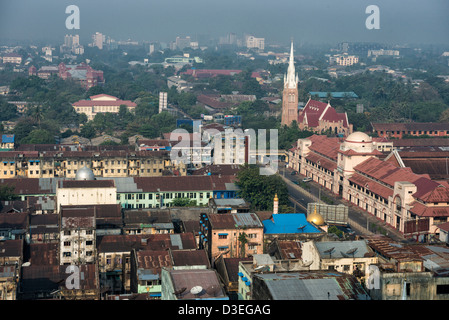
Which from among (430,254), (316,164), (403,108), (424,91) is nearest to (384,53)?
(424,91)

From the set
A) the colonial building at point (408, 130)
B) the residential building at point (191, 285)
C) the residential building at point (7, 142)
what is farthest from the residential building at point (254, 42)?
the residential building at point (191, 285)

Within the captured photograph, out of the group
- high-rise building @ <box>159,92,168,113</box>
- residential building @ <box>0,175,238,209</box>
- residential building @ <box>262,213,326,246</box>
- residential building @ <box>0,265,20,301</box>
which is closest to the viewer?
residential building @ <box>0,265,20,301</box>

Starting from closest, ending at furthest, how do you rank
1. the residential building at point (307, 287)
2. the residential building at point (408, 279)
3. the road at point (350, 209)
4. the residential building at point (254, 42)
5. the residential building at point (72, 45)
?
the residential building at point (307, 287), the residential building at point (408, 279), the road at point (350, 209), the residential building at point (72, 45), the residential building at point (254, 42)

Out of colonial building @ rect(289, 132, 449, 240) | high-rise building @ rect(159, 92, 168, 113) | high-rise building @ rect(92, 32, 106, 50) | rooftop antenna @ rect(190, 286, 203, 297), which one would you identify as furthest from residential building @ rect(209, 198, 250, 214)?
high-rise building @ rect(92, 32, 106, 50)

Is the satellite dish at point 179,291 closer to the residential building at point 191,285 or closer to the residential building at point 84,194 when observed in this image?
the residential building at point 191,285

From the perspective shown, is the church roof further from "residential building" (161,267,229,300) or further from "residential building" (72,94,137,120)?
"residential building" (161,267,229,300)
